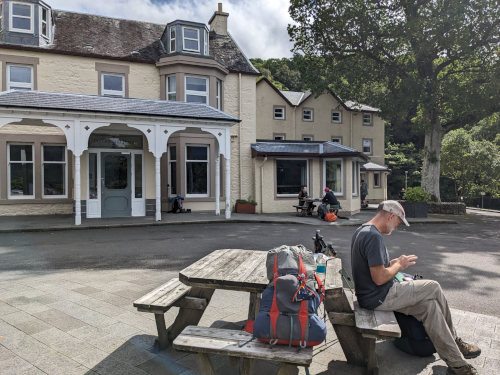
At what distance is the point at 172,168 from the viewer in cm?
1831

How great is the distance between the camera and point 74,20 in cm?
1908

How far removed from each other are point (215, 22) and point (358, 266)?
21.3 meters

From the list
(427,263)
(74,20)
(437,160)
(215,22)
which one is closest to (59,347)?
(427,263)

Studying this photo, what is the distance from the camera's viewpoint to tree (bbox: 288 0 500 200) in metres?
18.5

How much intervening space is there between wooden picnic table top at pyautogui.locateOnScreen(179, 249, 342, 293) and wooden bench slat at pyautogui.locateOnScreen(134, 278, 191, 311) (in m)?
0.26

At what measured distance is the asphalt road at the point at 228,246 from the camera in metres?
6.72

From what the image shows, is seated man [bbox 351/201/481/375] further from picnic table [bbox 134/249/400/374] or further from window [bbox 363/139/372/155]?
window [bbox 363/139/372/155]

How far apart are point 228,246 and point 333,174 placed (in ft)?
38.9

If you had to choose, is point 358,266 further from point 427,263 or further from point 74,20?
point 74,20

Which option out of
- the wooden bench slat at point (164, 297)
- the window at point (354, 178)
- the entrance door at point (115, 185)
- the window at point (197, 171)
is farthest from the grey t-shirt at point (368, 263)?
the window at point (354, 178)

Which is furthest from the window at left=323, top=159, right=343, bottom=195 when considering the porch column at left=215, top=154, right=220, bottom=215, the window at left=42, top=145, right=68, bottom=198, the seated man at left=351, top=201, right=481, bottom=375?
the seated man at left=351, top=201, right=481, bottom=375

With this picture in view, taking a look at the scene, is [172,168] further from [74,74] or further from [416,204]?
[416,204]

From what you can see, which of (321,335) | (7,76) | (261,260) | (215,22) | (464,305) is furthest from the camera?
(215,22)

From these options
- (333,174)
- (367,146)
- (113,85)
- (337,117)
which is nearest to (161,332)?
(113,85)
